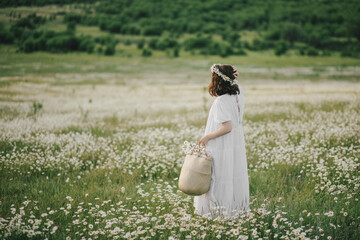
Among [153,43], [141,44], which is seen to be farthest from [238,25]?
[141,44]

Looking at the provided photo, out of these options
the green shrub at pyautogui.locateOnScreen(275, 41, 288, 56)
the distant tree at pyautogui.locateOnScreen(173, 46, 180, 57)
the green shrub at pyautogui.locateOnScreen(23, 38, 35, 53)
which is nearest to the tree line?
the green shrub at pyautogui.locateOnScreen(275, 41, 288, 56)

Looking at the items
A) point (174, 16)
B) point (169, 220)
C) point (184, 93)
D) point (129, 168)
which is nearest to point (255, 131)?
point (129, 168)

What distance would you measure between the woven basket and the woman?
319 mm

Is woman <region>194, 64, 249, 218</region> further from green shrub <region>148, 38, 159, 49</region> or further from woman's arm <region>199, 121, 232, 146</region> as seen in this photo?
green shrub <region>148, 38, 159, 49</region>

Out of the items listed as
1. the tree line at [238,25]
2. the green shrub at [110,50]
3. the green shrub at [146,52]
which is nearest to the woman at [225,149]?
the green shrub at [110,50]

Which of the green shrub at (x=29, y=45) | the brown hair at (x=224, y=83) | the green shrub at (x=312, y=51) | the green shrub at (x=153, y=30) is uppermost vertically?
the green shrub at (x=153, y=30)

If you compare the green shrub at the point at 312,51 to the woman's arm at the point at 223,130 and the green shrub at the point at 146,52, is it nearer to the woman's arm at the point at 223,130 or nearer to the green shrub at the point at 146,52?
the green shrub at the point at 146,52

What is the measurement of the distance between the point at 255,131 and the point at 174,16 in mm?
63145

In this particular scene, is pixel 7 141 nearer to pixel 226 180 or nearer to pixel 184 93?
pixel 226 180

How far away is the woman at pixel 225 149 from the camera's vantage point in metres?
4.34

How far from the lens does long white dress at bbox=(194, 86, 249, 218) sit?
4434 mm

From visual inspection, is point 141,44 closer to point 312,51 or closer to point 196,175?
point 312,51

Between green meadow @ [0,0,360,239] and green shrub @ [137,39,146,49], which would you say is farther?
green shrub @ [137,39,146,49]

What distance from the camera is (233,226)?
4.24 m
